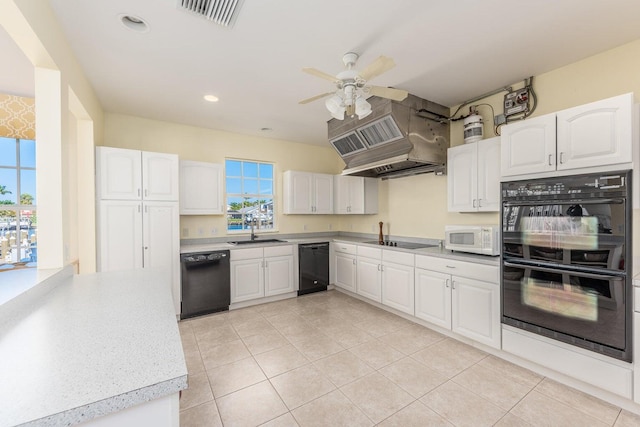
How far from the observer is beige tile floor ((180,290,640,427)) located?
185cm

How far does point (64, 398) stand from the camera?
69 centimetres

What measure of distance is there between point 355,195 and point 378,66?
9.78ft

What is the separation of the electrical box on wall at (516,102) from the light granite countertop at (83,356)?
3473 mm

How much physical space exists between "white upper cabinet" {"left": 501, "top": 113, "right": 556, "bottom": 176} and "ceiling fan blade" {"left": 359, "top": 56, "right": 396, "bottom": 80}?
138cm

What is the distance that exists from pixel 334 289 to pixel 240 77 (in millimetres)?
3511

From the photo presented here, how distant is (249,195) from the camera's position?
466cm

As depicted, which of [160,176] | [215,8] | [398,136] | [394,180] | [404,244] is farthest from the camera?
[394,180]

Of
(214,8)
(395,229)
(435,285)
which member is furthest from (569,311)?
(214,8)

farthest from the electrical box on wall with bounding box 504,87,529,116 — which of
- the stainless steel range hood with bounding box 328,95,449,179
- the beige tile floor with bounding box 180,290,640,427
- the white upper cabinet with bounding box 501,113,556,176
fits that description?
the beige tile floor with bounding box 180,290,640,427

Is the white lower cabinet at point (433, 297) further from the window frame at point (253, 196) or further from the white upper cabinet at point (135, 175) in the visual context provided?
the white upper cabinet at point (135, 175)

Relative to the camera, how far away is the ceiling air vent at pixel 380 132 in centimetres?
310

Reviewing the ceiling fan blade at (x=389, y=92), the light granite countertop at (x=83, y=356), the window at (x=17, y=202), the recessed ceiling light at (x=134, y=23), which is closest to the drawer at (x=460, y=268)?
the ceiling fan blade at (x=389, y=92)

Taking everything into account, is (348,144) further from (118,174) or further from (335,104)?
(118,174)

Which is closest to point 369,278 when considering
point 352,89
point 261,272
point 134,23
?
point 261,272
